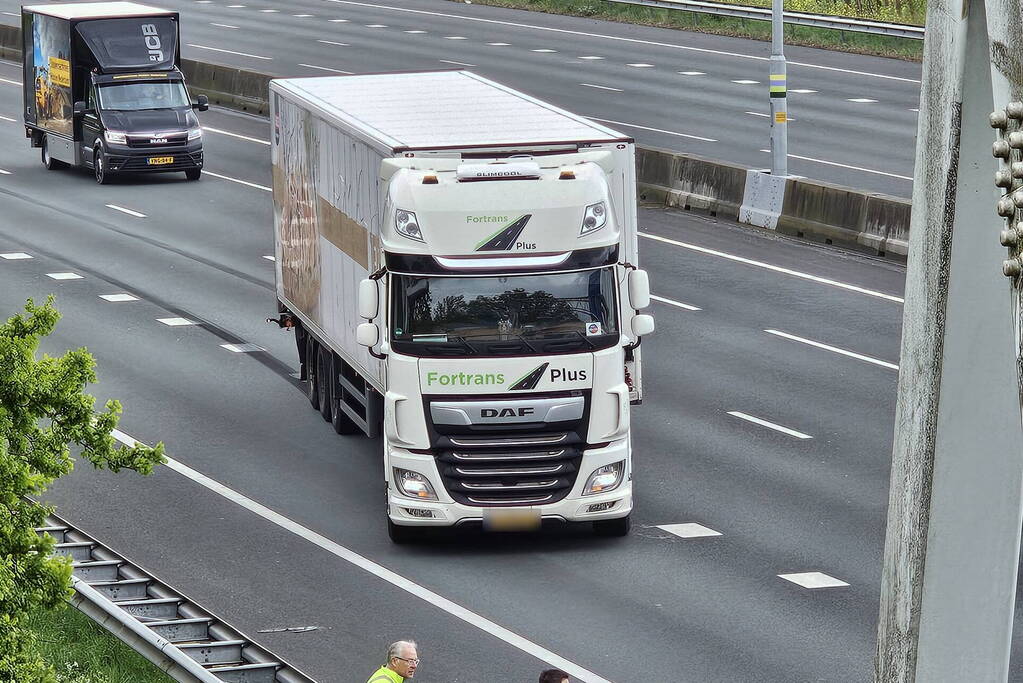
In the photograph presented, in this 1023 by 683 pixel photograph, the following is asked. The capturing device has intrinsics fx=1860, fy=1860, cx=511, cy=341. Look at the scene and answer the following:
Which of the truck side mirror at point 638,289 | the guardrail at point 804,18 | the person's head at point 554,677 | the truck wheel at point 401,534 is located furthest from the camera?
the guardrail at point 804,18

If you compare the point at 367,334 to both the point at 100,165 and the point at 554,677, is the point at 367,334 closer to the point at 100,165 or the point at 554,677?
the point at 554,677

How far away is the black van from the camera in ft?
127

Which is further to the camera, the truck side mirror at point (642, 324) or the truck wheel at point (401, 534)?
the truck wheel at point (401, 534)

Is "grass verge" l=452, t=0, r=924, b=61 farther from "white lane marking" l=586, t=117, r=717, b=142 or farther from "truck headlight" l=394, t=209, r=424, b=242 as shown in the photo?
"truck headlight" l=394, t=209, r=424, b=242

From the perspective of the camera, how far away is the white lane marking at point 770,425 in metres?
20.5

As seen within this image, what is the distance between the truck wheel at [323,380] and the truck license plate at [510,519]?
180 inches

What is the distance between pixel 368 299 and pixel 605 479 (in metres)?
2.67

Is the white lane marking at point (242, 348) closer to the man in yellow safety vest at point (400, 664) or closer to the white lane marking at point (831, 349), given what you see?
the white lane marking at point (831, 349)

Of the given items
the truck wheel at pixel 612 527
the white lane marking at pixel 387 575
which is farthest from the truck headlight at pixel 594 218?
the white lane marking at pixel 387 575

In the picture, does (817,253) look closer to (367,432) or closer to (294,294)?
(294,294)

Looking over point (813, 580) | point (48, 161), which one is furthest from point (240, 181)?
point (813, 580)

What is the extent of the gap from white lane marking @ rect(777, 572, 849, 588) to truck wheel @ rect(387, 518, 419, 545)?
3388 mm

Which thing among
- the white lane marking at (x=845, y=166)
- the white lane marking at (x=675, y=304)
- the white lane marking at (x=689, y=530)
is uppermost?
the white lane marking at (x=845, y=166)

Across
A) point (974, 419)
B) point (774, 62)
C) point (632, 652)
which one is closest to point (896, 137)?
point (774, 62)
